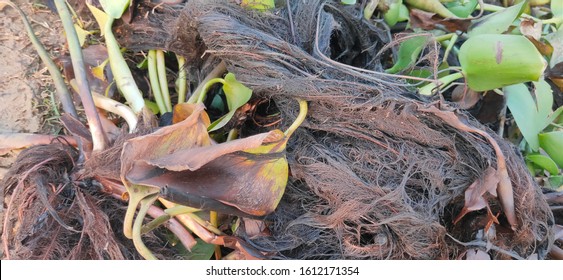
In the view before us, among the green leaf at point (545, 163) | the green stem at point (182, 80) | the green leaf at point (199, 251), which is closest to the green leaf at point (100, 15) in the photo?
the green stem at point (182, 80)

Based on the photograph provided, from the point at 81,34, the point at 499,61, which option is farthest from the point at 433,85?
the point at 81,34

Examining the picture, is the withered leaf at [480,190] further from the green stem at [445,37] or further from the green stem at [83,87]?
the green stem at [83,87]

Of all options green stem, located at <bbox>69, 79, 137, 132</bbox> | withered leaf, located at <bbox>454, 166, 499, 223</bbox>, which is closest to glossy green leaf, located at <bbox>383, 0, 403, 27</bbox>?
withered leaf, located at <bbox>454, 166, 499, 223</bbox>

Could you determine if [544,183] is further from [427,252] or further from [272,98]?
[272,98]

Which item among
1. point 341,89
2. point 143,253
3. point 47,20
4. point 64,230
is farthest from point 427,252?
point 47,20

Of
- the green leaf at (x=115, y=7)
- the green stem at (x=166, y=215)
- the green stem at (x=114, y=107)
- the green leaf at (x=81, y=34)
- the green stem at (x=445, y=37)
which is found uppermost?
the green leaf at (x=115, y=7)

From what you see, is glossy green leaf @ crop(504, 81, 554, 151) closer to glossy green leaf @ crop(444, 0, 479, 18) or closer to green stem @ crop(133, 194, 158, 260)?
glossy green leaf @ crop(444, 0, 479, 18)

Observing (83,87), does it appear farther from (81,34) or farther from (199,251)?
(199,251)
